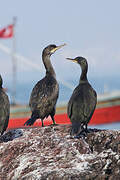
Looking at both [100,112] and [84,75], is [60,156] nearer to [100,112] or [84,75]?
[84,75]

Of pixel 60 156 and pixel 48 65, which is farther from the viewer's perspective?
pixel 48 65

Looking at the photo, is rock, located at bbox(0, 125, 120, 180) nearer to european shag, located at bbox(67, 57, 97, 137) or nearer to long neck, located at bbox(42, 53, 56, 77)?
european shag, located at bbox(67, 57, 97, 137)

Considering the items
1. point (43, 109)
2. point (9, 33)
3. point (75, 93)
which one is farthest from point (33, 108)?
point (9, 33)

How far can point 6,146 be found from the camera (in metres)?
7.54

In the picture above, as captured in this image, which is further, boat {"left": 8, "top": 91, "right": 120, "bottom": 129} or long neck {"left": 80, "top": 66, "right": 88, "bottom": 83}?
boat {"left": 8, "top": 91, "right": 120, "bottom": 129}

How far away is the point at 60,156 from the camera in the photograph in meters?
6.83

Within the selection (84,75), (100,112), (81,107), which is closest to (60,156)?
(81,107)

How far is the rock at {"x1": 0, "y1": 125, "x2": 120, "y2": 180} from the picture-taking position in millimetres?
6438

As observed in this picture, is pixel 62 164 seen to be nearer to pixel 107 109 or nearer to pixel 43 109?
pixel 43 109

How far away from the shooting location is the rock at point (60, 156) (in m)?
6.44

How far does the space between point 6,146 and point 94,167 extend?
1737 mm

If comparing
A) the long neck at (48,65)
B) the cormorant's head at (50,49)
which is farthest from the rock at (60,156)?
the cormorant's head at (50,49)

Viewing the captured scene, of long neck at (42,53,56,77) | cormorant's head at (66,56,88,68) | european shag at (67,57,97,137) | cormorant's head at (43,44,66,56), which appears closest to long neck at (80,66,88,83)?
cormorant's head at (66,56,88,68)

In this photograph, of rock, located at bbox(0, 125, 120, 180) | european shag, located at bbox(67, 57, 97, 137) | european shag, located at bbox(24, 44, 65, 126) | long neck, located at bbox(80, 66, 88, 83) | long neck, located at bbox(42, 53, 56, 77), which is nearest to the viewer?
rock, located at bbox(0, 125, 120, 180)
